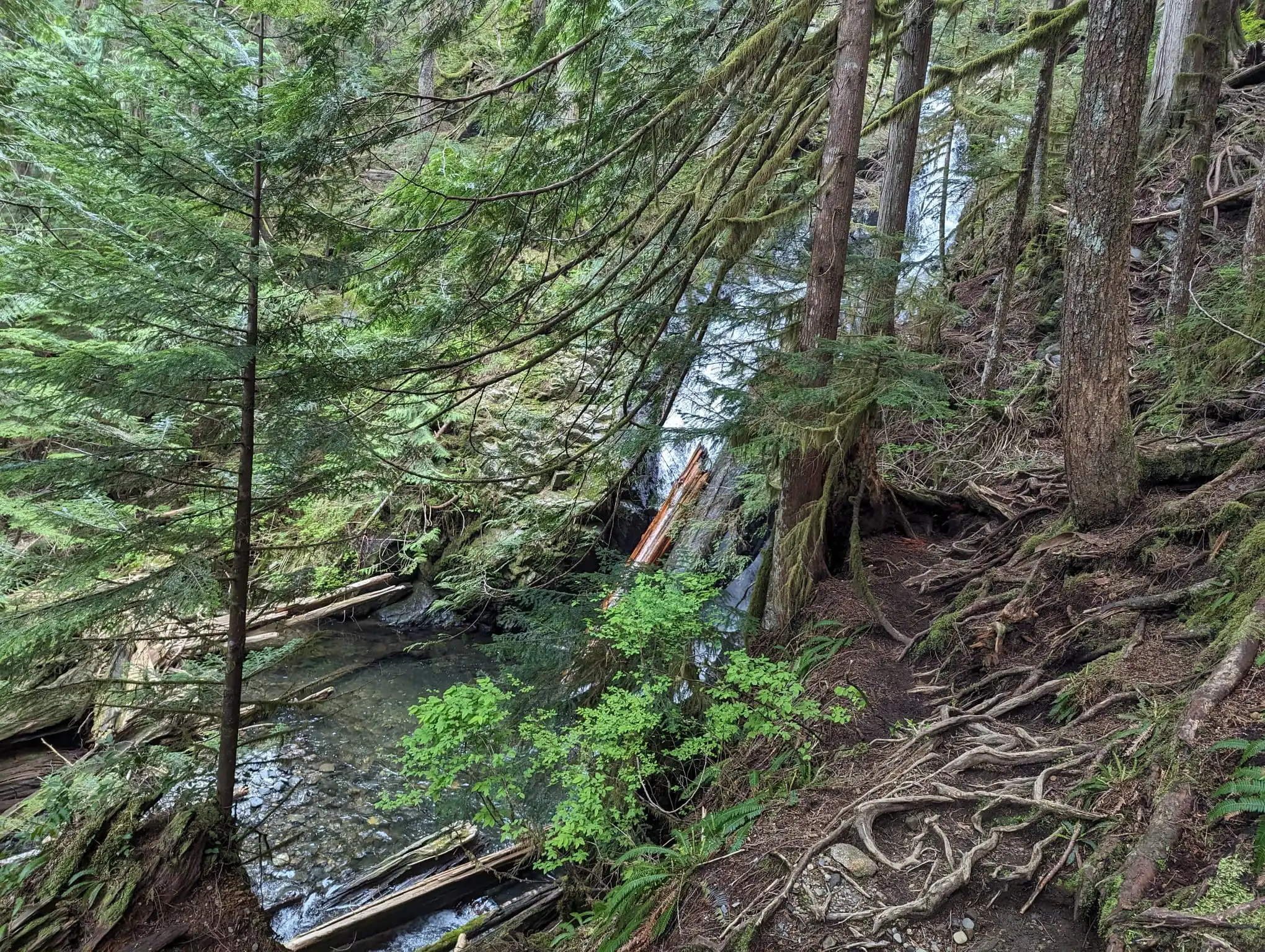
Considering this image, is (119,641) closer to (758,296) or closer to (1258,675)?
(758,296)

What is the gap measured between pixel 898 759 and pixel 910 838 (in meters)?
0.67

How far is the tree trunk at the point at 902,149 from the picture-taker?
581 cm

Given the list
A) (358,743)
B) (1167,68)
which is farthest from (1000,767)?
(1167,68)

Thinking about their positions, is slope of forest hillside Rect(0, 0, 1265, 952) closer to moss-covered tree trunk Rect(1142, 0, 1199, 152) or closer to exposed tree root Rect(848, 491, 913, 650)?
exposed tree root Rect(848, 491, 913, 650)

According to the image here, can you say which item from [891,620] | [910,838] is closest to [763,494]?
[891,620]

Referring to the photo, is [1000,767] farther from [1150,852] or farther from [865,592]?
[865,592]

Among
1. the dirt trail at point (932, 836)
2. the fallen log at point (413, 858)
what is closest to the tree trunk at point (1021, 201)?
the dirt trail at point (932, 836)

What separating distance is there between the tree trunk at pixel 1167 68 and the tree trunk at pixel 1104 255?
5.40 metres

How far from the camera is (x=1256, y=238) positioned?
224 inches

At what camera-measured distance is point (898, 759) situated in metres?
3.55

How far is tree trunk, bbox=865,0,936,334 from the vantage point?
19.1 feet

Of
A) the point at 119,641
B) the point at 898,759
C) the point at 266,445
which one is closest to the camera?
the point at 898,759

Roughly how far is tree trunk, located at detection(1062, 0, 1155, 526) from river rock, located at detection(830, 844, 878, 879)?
3.04 metres

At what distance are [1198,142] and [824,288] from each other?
4.17m
